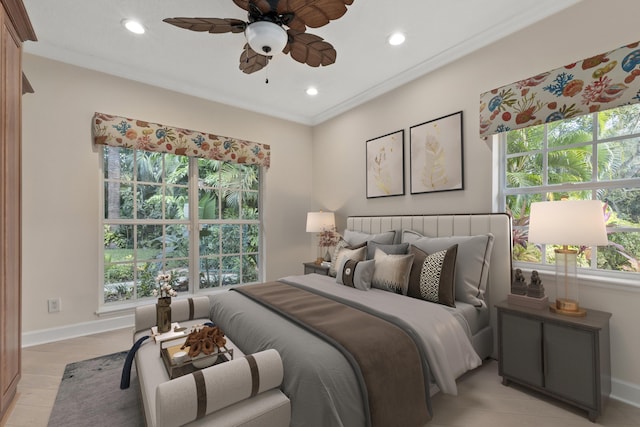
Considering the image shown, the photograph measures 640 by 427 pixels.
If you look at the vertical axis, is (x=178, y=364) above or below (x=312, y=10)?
below

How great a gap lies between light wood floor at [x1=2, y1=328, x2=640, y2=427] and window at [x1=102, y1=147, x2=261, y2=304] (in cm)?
120

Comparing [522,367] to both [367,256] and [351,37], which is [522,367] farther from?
[351,37]

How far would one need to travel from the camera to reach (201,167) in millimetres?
3898

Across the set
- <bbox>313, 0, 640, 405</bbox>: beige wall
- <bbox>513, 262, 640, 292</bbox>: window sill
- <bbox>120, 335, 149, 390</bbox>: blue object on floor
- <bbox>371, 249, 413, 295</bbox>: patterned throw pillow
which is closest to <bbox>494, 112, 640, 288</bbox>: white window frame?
<bbox>513, 262, 640, 292</bbox>: window sill

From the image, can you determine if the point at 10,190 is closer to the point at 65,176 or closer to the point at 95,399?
the point at 65,176

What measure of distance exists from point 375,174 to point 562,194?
1877mm

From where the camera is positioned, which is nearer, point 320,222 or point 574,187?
point 574,187

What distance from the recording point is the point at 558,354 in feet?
6.03

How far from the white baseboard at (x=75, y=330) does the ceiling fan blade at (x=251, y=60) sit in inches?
117

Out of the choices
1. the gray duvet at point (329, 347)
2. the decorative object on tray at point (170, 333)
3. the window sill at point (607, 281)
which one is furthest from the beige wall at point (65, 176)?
the window sill at point (607, 281)

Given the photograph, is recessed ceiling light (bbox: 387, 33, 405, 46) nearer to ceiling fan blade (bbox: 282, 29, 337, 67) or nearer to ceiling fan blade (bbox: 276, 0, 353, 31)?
ceiling fan blade (bbox: 282, 29, 337, 67)

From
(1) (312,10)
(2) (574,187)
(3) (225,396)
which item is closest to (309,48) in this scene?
(1) (312,10)

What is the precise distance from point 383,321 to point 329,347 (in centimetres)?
44

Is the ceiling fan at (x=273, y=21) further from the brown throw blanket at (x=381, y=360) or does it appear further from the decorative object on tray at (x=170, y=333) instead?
the decorative object on tray at (x=170, y=333)
